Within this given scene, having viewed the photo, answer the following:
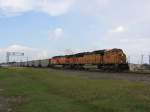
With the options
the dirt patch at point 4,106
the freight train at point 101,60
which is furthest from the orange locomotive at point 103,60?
the dirt patch at point 4,106

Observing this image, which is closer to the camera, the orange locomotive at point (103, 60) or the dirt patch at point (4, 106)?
the dirt patch at point (4, 106)

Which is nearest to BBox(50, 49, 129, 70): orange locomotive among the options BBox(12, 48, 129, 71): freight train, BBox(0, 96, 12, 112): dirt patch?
BBox(12, 48, 129, 71): freight train

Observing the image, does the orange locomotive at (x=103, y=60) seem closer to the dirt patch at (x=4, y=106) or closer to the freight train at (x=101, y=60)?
the freight train at (x=101, y=60)

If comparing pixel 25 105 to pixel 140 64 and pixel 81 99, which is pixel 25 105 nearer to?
pixel 81 99

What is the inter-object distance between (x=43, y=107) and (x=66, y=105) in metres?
0.96

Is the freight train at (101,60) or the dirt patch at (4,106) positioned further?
the freight train at (101,60)

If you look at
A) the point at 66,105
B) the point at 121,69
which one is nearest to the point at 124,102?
the point at 66,105

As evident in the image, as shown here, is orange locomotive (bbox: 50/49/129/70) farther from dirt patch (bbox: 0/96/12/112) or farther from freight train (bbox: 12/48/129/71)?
dirt patch (bbox: 0/96/12/112)

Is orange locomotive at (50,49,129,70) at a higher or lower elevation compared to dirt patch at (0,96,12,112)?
higher

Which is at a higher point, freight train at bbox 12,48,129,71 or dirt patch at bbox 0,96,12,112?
freight train at bbox 12,48,129,71

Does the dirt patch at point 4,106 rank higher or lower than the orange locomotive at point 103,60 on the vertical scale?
lower

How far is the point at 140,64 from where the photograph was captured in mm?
74062

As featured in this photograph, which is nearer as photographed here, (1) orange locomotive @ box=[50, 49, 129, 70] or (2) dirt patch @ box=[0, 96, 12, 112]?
(2) dirt patch @ box=[0, 96, 12, 112]

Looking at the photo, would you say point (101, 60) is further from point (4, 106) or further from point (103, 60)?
point (4, 106)
